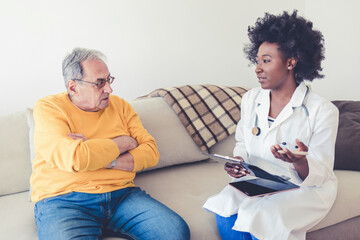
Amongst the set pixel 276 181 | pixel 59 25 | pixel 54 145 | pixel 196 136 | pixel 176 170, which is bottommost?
pixel 176 170

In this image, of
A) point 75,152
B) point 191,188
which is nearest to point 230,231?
point 191,188

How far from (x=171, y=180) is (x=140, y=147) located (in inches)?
14.4

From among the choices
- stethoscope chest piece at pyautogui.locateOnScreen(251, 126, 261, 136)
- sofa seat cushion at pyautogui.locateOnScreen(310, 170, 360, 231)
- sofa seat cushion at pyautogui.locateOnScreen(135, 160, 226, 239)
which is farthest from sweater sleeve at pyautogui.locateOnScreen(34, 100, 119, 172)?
sofa seat cushion at pyautogui.locateOnScreen(310, 170, 360, 231)

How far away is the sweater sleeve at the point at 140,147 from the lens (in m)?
1.56

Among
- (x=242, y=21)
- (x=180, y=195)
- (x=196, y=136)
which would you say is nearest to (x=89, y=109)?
(x=180, y=195)

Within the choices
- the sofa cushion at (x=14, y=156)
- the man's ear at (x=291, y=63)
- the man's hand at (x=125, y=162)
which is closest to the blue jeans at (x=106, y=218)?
the man's hand at (x=125, y=162)

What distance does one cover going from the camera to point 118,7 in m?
2.24

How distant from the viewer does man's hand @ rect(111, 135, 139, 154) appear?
1516mm

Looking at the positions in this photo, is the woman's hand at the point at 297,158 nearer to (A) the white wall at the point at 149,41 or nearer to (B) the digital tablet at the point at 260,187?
(B) the digital tablet at the point at 260,187

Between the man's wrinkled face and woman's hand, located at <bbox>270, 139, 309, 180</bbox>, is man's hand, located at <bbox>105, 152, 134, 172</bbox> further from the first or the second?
woman's hand, located at <bbox>270, 139, 309, 180</bbox>

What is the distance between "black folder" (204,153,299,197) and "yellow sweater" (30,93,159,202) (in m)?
0.42

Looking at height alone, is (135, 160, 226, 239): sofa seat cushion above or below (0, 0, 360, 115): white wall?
below

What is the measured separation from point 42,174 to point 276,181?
3.09 feet

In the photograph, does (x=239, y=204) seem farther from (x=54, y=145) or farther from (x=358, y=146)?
(x=358, y=146)
